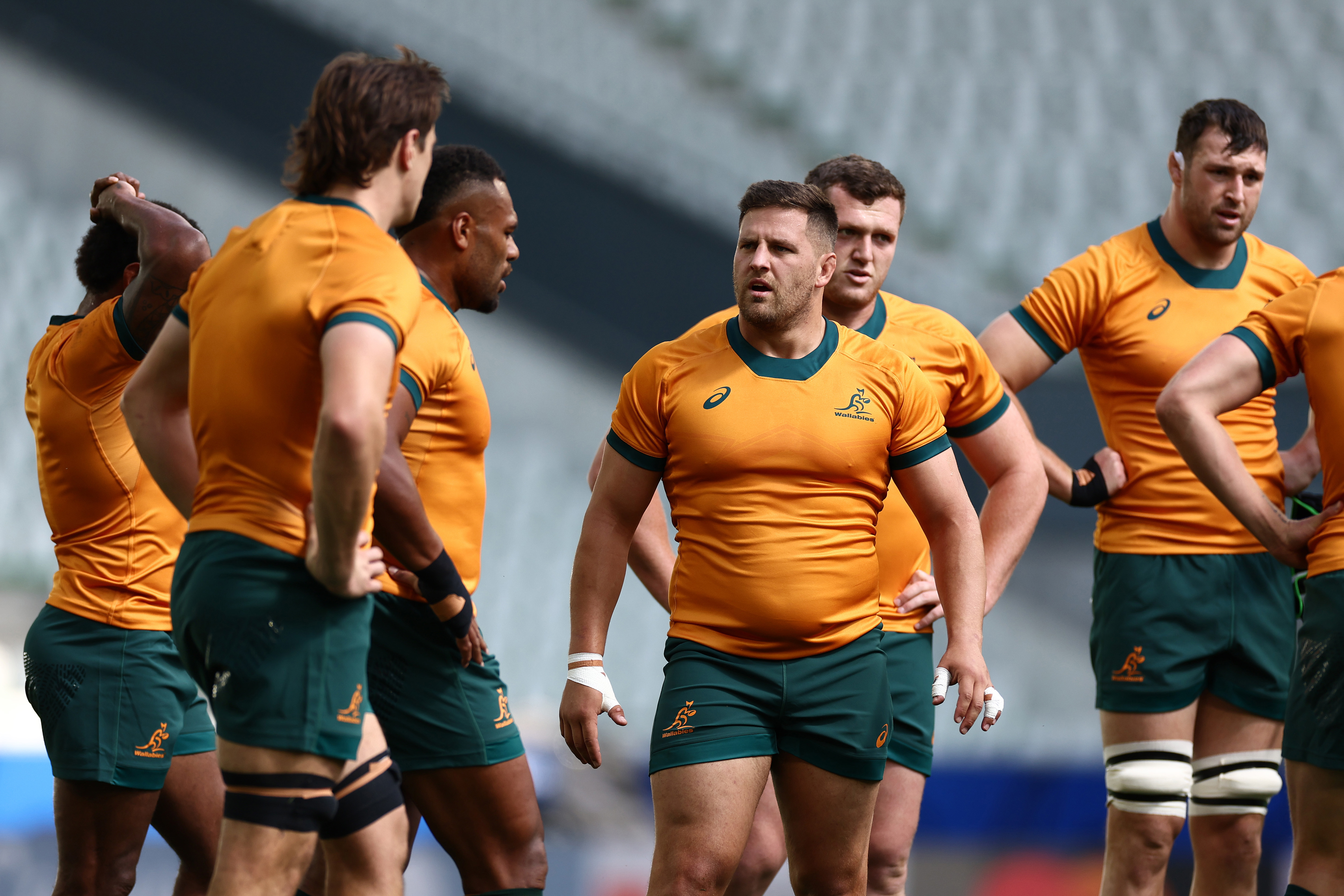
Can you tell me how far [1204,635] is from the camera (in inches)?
165

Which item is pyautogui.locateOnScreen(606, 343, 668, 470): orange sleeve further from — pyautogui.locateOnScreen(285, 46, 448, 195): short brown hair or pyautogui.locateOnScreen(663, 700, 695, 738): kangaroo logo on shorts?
pyautogui.locateOnScreen(285, 46, 448, 195): short brown hair

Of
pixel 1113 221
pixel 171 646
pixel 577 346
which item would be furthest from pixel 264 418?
pixel 1113 221

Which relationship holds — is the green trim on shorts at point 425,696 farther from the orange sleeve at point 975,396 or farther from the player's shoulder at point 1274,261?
the player's shoulder at point 1274,261

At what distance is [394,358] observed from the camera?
246 centimetres

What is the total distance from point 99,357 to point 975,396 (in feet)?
8.01

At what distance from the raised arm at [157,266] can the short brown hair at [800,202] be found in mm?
1369

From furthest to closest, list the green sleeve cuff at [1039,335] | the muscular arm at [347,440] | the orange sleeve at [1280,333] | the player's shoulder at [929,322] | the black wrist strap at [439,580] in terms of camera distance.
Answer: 1. the green sleeve cuff at [1039,335]
2. the player's shoulder at [929,322]
3. the orange sleeve at [1280,333]
4. the black wrist strap at [439,580]
5. the muscular arm at [347,440]

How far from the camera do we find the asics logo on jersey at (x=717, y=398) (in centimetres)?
329

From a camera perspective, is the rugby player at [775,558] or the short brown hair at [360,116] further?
the rugby player at [775,558]

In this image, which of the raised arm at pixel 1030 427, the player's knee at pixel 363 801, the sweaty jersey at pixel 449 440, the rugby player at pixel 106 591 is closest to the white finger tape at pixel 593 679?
the sweaty jersey at pixel 449 440

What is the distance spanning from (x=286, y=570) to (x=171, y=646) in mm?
1461

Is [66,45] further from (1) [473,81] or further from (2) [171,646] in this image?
(2) [171,646]

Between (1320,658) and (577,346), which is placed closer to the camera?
(1320,658)

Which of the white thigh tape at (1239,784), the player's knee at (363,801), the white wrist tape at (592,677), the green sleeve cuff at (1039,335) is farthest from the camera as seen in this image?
the green sleeve cuff at (1039,335)
